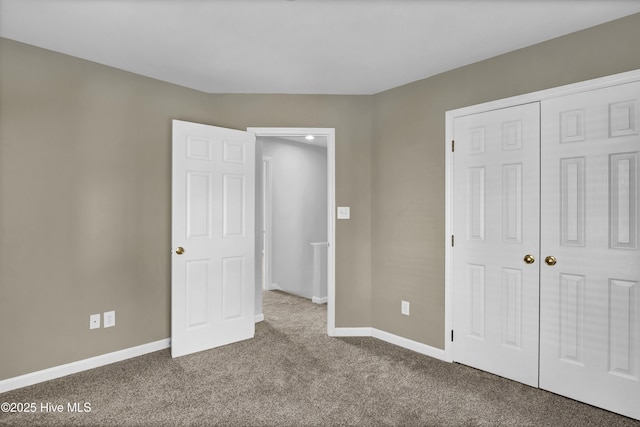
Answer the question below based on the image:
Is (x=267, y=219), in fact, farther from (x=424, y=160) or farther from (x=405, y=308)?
(x=424, y=160)

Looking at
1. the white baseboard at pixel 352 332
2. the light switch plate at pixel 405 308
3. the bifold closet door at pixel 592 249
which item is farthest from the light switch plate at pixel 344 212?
the bifold closet door at pixel 592 249

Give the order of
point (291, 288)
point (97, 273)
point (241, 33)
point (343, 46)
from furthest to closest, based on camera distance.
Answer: point (291, 288) → point (97, 273) → point (343, 46) → point (241, 33)

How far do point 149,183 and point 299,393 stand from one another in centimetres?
225

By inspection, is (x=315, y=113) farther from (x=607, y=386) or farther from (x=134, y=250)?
(x=607, y=386)

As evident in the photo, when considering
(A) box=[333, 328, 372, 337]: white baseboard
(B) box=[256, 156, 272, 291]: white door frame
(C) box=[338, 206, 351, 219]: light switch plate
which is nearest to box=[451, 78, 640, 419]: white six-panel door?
(A) box=[333, 328, 372, 337]: white baseboard

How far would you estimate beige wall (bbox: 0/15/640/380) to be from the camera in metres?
2.58

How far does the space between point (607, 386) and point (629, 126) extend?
5.44 feet

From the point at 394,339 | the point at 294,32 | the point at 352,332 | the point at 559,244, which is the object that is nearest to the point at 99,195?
the point at 294,32

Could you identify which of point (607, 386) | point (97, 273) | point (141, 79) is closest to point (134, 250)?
point (97, 273)

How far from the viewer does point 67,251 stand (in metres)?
2.82

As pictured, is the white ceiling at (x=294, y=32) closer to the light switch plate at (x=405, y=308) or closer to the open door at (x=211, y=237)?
the open door at (x=211, y=237)

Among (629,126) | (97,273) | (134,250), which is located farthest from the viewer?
(134,250)

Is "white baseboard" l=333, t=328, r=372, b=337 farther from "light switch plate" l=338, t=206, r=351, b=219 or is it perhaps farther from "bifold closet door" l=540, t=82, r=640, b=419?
"bifold closet door" l=540, t=82, r=640, b=419

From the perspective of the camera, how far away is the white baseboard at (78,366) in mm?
2582
